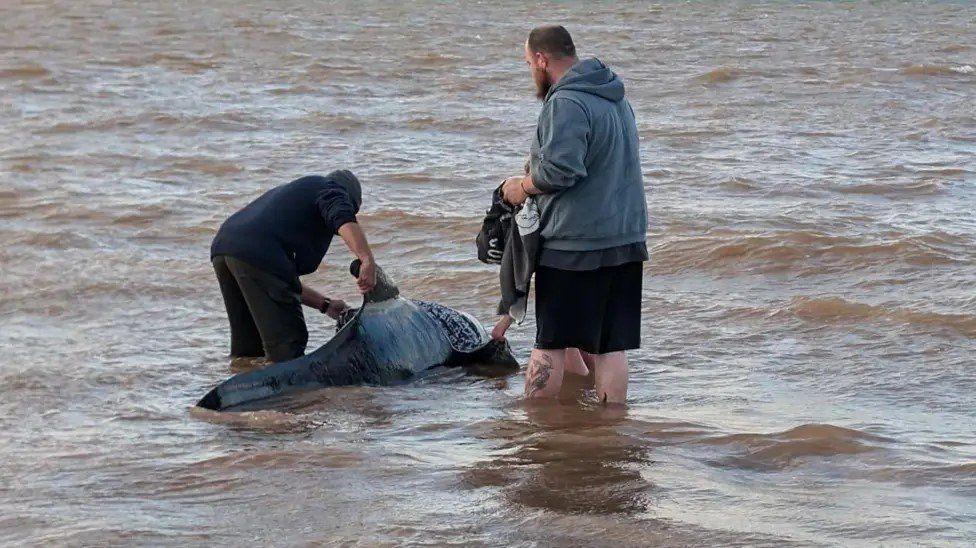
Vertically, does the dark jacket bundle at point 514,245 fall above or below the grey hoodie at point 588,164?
below

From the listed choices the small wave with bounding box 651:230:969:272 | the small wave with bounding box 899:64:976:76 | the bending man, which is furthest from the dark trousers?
the small wave with bounding box 899:64:976:76

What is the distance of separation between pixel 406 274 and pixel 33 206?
372 cm

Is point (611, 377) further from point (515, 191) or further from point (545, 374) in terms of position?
point (515, 191)

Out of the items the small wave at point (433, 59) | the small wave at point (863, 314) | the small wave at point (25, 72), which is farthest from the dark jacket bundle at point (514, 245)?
the small wave at point (433, 59)

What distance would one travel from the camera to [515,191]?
19.7 ft

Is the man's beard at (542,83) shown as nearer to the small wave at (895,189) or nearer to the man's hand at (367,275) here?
the man's hand at (367,275)

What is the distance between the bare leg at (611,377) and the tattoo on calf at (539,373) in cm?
22

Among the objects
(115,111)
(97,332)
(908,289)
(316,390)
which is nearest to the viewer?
(316,390)

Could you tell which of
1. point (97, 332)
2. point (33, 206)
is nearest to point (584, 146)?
point (97, 332)

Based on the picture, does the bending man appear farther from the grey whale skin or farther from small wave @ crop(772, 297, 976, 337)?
small wave @ crop(772, 297, 976, 337)

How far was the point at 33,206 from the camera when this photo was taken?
39.0 feet

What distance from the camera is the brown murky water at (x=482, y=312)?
5.29 m

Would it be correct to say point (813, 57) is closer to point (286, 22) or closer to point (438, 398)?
point (286, 22)

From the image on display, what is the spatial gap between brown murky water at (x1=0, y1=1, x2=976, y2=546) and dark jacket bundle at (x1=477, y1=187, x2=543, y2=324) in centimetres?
59
